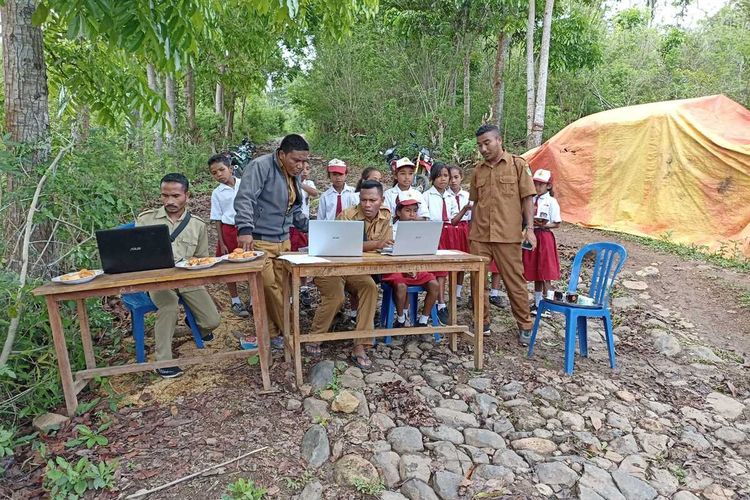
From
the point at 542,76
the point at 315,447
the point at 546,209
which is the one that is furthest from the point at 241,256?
the point at 542,76

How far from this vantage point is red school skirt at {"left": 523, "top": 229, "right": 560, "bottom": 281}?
5.27 meters

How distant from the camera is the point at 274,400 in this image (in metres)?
3.60

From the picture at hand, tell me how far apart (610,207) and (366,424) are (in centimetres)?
705

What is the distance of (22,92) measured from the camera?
12.8ft

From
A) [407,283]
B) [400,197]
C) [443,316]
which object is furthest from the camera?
[443,316]

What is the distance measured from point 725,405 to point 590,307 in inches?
46.8

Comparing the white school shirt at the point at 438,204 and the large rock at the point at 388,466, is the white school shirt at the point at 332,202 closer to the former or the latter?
the white school shirt at the point at 438,204

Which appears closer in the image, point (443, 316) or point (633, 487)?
point (633, 487)

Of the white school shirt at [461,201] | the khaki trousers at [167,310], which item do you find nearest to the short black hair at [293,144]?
the khaki trousers at [167,310]

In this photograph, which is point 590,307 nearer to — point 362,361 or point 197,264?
point 362,361

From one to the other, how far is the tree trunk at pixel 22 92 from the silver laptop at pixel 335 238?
7.45ft

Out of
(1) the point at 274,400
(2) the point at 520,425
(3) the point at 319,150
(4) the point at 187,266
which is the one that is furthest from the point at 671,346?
(3) the point at 319,150

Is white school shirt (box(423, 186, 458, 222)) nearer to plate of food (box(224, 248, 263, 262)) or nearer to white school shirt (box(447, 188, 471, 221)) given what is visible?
white school shirt (box(447, 188, 471, 221))

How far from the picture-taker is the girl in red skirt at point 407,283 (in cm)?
451
